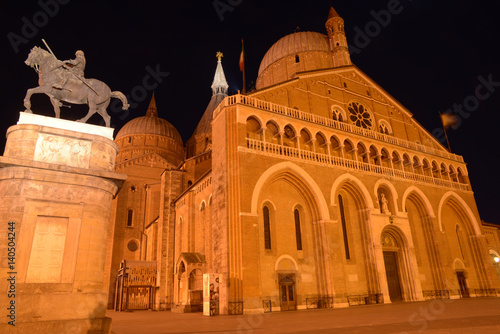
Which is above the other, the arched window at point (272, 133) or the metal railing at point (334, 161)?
the arched window at point (272, 133)

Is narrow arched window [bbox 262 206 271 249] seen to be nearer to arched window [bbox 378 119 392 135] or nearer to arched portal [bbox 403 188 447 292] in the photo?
arched portal [bbox 403 188 447 292]

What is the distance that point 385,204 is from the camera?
23.1m

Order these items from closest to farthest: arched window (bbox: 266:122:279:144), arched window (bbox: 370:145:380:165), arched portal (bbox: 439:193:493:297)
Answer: arched window (bbox: 266:122:279:144) < arched window (bbox: 370:145:380:165) < arched portal (bbox: 439:193:493:297)

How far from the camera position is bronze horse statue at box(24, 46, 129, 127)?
8.73 m

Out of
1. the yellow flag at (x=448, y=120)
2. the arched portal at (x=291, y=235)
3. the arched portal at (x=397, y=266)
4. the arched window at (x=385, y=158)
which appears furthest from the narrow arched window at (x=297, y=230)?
the yellow flag at (x=448, y=120)

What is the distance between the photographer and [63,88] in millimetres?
9039

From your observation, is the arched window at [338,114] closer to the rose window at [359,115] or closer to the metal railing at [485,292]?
the rose window at [359,115]

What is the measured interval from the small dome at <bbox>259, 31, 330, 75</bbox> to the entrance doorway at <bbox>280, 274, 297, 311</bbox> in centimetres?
2125

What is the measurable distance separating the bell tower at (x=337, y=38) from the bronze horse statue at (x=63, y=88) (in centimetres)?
2483

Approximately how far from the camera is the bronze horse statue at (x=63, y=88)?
8.73 meters

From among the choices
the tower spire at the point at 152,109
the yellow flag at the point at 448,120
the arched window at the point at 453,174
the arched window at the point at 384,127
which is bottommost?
the arched window at the point at 453,174

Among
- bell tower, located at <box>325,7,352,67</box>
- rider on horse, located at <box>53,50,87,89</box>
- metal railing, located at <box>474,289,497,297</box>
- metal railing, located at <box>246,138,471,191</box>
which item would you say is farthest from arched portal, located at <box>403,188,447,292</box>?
rider on horse, located at <box>53,50,87,89</box>

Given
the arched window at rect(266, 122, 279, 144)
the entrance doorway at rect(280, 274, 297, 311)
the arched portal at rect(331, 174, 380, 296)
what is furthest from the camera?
the arched window at rect(266, 122, 279, 144)

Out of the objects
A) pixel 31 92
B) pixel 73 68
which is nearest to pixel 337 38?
pixel 73 68
